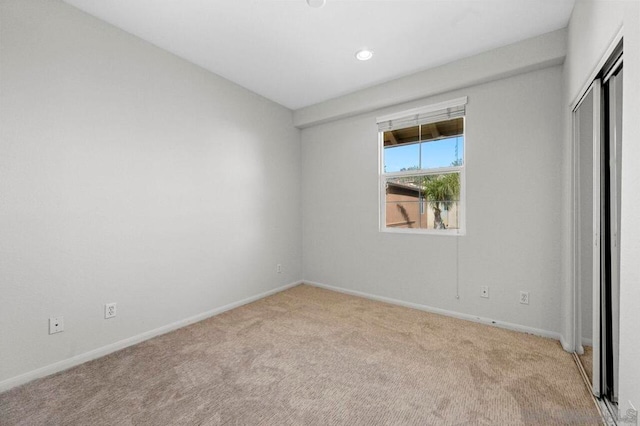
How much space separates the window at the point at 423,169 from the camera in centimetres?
301

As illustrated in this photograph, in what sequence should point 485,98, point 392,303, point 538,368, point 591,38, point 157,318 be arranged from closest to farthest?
point 591,38 < point 538,368 < point 157,318 < point 485,98 < point 392,303

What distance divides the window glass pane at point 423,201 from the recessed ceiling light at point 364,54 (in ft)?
4.62

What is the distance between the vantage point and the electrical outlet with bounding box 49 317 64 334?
198cm

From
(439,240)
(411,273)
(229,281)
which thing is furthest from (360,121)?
(229,281)

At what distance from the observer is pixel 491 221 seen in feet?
9.07

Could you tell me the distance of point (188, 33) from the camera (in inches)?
93.9

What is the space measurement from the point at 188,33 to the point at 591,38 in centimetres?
291

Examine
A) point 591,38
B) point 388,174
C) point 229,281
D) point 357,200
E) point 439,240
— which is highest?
point 591,38

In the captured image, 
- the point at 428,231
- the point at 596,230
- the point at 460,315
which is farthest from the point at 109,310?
the point at 596,230

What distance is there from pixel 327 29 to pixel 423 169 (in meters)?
1.80

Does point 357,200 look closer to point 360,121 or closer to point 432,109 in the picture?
point 360,121

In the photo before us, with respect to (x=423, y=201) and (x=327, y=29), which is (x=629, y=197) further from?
(x=327, y=29)

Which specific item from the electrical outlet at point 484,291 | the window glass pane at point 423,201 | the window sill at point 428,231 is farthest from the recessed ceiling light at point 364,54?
the electrical outlet at point 484,291

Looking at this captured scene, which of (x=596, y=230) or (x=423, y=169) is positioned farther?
(x=423, y=169)
